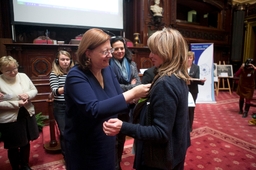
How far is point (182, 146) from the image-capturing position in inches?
41.8

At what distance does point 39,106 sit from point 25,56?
1.04 meters

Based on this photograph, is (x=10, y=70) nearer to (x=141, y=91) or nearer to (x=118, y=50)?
(x=118, y=50)

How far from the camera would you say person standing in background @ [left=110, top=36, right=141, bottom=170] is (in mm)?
1975

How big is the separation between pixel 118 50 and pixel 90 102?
A: 44.6 inches

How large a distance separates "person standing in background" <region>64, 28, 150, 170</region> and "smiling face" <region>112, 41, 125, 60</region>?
814 millimetres

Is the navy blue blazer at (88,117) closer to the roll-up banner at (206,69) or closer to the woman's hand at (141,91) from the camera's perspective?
the woman's hand at (141,91)

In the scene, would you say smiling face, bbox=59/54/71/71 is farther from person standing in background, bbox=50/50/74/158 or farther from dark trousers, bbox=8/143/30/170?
dark trousers, bbox=8/143/30/170

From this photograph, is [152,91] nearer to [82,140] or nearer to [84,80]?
[84,80]

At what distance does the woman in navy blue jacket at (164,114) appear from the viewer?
0.90 metres

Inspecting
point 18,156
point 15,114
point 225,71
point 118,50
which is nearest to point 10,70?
point 15,114

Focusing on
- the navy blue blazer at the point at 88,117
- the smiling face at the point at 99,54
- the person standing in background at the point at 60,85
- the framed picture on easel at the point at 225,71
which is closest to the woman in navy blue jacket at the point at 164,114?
the navy blue blazer at the point at 88,117

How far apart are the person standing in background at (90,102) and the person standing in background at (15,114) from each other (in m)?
1.02

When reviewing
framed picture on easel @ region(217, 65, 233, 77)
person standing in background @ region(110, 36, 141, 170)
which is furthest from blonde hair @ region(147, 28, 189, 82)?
framed picture on easel @ region(217, 65, 233, 77)

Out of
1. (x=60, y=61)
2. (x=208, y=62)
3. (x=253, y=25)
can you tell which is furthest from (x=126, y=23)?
(x=253, y=25)
